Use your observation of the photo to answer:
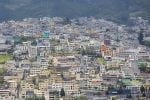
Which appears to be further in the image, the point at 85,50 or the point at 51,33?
the point at 51,33

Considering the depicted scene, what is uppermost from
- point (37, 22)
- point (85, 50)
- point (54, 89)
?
point (37, 22)

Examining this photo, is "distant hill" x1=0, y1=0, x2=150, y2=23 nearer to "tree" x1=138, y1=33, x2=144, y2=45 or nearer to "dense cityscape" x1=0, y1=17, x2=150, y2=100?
"dense cityscape" x1=0, y1=17, x2=150, y2=100

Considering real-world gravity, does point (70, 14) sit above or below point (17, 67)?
above

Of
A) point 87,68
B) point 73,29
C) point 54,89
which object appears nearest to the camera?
point 54,89

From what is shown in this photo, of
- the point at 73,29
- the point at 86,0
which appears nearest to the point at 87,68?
the point at 73,29

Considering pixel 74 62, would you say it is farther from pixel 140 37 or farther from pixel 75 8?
pixel 75 8

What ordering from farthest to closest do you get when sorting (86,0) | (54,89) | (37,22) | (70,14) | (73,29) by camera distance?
(86,0), (70,14), (37,22), (73,29), (54,89)

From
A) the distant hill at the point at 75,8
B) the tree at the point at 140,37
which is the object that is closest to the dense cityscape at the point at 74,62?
the tree at the point at 140,37

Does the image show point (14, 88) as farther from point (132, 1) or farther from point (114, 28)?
point (132, 1)

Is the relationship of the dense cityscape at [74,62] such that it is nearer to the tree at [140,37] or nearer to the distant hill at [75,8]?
the tree at [140,37]
